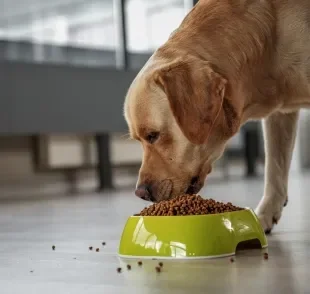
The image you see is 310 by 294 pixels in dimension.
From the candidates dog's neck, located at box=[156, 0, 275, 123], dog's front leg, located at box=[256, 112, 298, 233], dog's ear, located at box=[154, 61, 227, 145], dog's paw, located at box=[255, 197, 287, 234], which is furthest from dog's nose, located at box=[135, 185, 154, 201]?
dog's front leg, located at box=[256, 112, 298, 233]

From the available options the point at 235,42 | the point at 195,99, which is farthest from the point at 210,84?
the point at 235,42

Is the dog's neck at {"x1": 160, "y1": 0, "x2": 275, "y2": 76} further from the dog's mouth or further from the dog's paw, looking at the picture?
the dog's paw

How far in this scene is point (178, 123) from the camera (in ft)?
7.09

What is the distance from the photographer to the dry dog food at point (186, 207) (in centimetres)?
207

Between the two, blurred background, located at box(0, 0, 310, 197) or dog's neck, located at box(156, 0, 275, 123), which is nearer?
dog's neck, located at box(156, 0, 275, 123)

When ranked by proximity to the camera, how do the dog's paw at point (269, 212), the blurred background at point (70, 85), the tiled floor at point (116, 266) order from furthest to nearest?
the blurred background at point (70, 85)
the dog's paw at point (269, 212)
the tiled floor at point (116, 266)

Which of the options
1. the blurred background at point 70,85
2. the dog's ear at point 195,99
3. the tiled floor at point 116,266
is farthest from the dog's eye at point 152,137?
the blurred background at point 70,85

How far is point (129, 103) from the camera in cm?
233

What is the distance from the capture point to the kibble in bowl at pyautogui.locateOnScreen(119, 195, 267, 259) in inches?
77.7

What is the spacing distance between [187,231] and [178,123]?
358mm

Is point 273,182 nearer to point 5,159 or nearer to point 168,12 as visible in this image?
point 5,159

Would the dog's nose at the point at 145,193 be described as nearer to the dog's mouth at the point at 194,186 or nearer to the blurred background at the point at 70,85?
the dog's mouth at the point at 194,186

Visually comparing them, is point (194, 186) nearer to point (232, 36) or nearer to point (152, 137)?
point (152, 137)

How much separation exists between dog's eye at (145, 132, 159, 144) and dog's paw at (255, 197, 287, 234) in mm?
576
